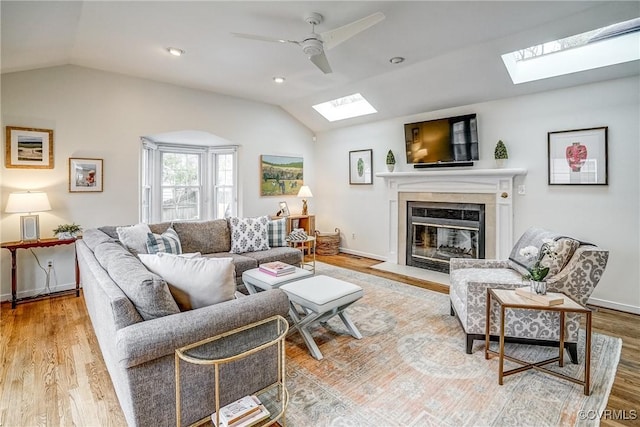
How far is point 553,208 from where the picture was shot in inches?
151

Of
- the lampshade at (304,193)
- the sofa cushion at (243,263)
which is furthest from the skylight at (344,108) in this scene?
the sofa cushion at (243,263)

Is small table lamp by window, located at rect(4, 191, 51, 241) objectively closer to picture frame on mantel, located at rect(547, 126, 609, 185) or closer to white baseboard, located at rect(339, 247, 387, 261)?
white baseboard, located at rect(339, 247, 387, 261)

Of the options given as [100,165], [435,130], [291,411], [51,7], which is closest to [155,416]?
[291,411]

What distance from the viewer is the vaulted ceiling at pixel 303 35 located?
268 centimetres

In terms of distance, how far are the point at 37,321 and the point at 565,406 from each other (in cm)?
455

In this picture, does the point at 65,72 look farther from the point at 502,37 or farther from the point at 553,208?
the point at 553,208

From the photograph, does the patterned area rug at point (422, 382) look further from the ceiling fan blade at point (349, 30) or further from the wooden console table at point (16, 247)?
the wooden console table at point (16, 247)

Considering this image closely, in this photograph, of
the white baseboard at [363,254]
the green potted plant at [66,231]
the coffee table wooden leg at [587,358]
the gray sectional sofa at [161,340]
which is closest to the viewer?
the gray sectional sofa at [161,340]

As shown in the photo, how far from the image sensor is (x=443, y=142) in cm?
468

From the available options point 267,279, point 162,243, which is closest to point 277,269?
point 267,279

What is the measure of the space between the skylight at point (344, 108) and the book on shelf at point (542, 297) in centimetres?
403

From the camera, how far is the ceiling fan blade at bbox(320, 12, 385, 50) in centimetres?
228

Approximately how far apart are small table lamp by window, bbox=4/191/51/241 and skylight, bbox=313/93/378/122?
13.8 ft

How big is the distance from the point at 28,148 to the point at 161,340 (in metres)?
3.78
